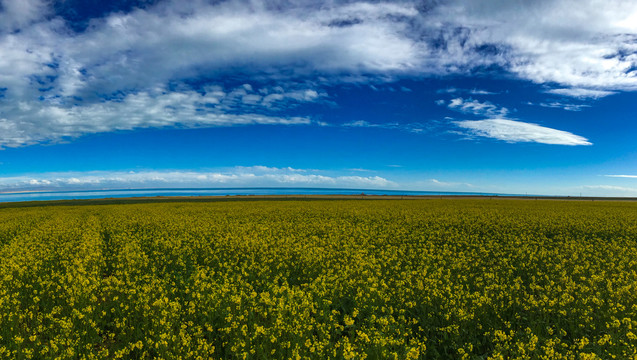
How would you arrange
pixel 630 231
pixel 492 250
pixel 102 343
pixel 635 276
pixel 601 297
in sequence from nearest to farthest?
1. pixel 102 343
2. pixel 601 297
3. pixel 635 276
4. pixel 492 250
5. pixel 630 231

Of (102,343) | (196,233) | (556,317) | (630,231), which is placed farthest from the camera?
(630,231)

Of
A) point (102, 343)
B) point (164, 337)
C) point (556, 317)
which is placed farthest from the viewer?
point (556, 317)

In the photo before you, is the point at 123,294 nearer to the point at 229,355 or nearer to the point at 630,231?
the point at 229,355

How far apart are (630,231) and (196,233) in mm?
24910

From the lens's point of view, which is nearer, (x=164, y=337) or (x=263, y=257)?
(x=164, y=337)

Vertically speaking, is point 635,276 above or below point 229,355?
above

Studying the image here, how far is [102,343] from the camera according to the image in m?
6.99

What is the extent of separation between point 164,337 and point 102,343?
272 cm

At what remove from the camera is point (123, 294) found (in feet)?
27.4

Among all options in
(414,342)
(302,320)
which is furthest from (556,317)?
(302,320)

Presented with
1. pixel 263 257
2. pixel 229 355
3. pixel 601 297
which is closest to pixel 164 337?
pixel 229 355

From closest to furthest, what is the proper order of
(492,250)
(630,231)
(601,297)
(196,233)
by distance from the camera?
1. (601,297)
2. (492,250)
3. (196,233)
4. (630,231)

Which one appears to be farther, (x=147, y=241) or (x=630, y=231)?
(x=630, y=231)

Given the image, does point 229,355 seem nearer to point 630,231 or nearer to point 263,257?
point 263,257
